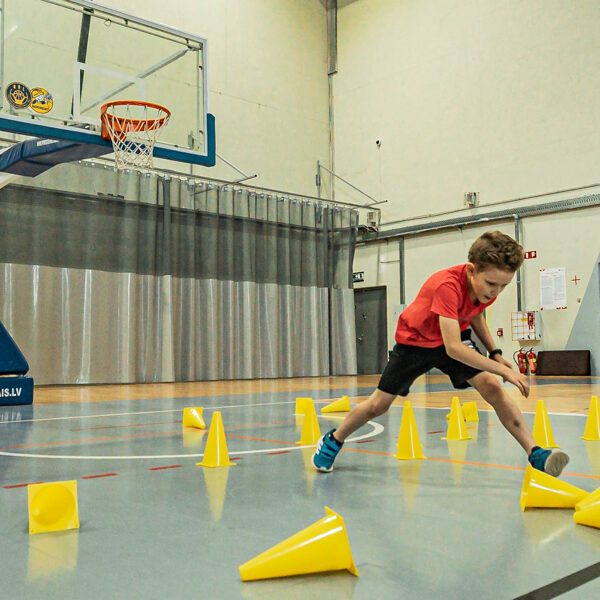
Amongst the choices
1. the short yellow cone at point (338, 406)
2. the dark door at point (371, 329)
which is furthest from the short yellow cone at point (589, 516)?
the dark door at point (371, 329)

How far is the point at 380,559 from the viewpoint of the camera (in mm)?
2021

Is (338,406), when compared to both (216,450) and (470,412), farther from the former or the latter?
(216,450)

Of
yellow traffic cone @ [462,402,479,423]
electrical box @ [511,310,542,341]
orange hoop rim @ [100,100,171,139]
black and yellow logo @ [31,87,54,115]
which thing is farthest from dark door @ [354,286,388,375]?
black and yellow logo @ [31,87,54,115]

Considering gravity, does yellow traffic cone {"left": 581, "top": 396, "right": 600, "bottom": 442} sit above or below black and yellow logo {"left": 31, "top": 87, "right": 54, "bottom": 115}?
below

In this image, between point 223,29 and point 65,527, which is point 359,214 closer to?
point 223,29

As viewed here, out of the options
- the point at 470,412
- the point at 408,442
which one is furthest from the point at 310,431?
the point at 470,412

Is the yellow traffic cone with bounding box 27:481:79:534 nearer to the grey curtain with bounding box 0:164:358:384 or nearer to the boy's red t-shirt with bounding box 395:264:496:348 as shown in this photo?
the boy's red t-shirt with bounding box 395:264:496:348

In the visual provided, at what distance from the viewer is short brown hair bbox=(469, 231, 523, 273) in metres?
3.00

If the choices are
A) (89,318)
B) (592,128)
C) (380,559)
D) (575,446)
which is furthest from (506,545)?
(592,128)

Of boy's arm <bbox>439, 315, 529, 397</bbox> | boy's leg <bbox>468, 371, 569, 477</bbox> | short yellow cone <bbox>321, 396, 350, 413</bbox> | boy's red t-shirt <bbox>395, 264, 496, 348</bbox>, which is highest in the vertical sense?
boy's red t-shirt <bbox>395, 264, 496, 348</bbox>

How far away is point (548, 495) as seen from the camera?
265 centimetres

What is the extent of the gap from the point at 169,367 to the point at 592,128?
9.92 metres

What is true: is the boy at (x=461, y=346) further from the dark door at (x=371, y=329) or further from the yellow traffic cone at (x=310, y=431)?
the dark door at (x=371, y=329)

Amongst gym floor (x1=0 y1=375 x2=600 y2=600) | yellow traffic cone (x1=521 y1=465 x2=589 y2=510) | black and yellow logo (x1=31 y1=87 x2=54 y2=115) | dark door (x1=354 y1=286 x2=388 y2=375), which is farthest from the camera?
dark door (x1=354 y1=286 x2=388 y2=375)
